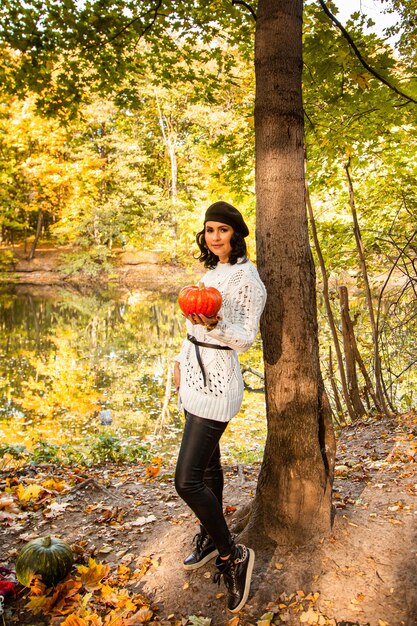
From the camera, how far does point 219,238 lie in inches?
103

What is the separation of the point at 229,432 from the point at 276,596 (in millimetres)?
5460

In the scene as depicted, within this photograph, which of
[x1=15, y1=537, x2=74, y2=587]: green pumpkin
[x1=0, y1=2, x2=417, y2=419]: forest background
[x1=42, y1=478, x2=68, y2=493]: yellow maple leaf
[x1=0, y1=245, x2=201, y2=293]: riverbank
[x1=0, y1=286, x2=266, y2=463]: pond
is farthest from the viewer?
[x1=0, y1=245, x2=201, y2=293]: riverbank

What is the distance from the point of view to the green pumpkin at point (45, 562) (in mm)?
2723

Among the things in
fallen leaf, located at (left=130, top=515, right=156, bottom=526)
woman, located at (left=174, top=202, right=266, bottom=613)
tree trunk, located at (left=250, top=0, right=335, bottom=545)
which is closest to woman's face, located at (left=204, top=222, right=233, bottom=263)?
woman, located at (left=174, top=202, right=266, bottom=613)

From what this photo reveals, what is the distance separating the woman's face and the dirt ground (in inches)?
70.7

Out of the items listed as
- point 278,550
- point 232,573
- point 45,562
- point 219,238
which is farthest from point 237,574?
point 219,238

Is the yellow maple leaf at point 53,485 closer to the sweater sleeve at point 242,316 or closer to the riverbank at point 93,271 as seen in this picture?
the sweater sleeve at point 242,316

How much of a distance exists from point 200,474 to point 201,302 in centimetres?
95

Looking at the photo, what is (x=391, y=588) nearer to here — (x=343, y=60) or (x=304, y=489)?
(x=304, y=489)

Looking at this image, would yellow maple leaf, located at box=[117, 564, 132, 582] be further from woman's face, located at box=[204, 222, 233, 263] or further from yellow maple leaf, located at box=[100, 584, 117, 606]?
woman's face, located at box=[204, 222, 233, 263]

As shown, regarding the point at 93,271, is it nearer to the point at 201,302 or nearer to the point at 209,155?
the point at 209,155

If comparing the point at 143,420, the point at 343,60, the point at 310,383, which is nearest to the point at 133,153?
the point at 143,420

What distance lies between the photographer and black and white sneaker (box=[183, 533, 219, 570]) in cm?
278

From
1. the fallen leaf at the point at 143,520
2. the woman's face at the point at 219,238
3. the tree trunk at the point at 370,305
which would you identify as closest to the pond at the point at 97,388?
the tree trunk at the point at 370,305
